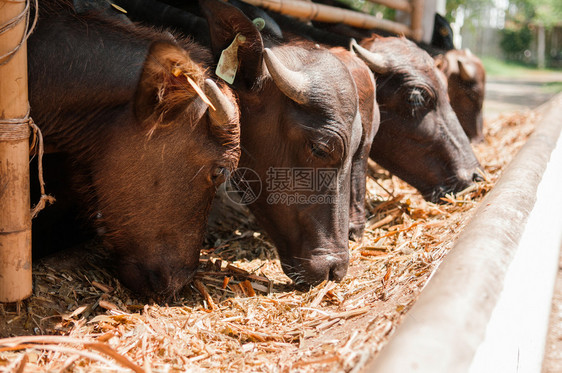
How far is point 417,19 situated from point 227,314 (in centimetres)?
532

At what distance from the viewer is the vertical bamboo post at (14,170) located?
7.51 feet

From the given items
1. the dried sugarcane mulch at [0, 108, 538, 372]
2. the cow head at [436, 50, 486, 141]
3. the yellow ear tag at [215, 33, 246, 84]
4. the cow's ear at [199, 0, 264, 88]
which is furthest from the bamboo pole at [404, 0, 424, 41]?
the yellow ear tag at [215, 33, 246, 84]

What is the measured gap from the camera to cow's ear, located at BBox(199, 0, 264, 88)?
127 inches

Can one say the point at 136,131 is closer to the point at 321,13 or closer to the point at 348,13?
the point at 321,13

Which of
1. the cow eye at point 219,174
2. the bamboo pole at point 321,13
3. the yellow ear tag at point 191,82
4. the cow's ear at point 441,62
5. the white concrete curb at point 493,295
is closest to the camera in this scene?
the white concrete curb at point 493,295

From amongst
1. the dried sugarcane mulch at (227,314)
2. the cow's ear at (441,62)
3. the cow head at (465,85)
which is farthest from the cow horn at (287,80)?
Answer: the cow head at (465,85)

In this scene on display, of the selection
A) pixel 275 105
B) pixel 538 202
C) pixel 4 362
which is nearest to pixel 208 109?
pixel 275 105

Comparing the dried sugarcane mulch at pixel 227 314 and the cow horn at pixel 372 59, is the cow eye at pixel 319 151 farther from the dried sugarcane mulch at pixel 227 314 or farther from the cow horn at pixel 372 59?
the cow horn at pixel 372 59

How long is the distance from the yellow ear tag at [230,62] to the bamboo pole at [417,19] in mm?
4239

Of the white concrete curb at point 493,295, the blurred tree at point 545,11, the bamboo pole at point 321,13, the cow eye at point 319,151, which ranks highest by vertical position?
the blurred tree at point 545,11

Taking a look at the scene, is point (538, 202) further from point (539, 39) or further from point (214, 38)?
point (539, 39)

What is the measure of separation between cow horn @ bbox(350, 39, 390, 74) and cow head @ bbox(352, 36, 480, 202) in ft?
0.08

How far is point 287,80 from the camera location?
315 cm

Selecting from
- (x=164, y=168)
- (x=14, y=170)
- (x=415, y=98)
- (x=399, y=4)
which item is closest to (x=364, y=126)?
(x=415, y=98)
